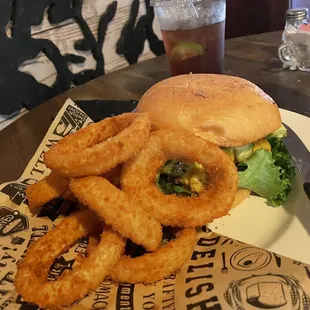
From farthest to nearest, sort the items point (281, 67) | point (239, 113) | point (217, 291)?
point (281, 67), point (239, 113), point (217, 291)

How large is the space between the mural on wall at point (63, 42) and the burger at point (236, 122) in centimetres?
128

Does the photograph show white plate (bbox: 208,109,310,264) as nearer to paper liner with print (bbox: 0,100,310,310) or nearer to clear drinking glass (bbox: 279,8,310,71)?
paper liner with print (bbox: 0,100,310,310)

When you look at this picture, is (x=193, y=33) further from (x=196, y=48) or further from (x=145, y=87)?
(x=145, y=87)

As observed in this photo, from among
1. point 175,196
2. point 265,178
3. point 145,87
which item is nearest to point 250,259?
point 175,196

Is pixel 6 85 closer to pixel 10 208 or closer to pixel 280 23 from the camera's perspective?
pixel 10 208

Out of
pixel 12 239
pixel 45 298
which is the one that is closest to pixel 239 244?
pixel 45 298

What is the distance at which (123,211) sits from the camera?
1.18 m

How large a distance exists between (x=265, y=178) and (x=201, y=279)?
0.50 meters

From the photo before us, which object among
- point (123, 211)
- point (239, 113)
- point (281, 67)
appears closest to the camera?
point (123, 211)

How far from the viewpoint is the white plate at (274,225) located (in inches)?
50.3

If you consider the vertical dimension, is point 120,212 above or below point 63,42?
above

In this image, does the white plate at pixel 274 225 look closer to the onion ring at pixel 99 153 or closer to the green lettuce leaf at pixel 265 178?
the green lettuce leaf at pixel 265 178

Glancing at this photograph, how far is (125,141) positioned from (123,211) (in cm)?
18

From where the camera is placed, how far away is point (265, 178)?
1515 millimetres
